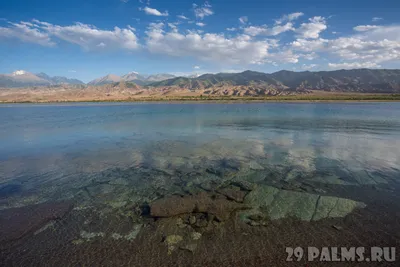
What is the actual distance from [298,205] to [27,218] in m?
13.5

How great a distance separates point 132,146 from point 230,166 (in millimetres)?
13278

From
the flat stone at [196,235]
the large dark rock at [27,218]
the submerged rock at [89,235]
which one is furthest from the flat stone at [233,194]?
the large dark rock at [27,218]

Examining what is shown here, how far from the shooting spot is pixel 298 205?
38.8ft

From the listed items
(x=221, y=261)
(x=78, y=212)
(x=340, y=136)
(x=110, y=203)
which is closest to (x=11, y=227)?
(x=78, y=212)

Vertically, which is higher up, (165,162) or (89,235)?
(89,235)

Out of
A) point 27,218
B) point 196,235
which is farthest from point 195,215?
point 27,218

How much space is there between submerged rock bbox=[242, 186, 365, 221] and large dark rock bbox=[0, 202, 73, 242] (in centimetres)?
943

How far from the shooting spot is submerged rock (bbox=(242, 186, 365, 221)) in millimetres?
11078

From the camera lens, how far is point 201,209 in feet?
37.4

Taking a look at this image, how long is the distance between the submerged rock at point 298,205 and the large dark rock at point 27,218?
9.43 metres

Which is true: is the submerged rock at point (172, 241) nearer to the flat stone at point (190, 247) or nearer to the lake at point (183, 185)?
the lake at point (183, 185)

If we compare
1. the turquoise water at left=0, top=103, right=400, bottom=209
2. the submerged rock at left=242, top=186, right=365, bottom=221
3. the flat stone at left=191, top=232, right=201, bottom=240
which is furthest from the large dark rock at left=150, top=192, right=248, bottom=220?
the turquoise water at left=0, top=103, right=400, bottom=209

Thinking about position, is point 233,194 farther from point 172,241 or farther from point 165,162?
point 165,162

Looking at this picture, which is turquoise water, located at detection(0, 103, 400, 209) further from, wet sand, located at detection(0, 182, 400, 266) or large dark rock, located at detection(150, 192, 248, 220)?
wet sand, located at detection(0, 182, 400, 266)
